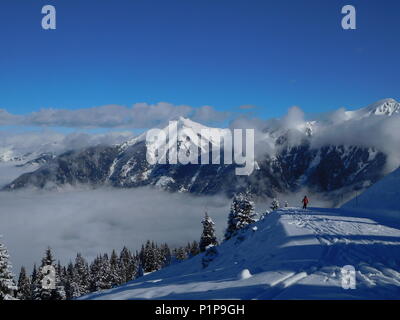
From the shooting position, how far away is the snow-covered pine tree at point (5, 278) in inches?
1061

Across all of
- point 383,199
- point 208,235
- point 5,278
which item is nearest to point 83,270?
point 208,235

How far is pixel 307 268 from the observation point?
14492 mm

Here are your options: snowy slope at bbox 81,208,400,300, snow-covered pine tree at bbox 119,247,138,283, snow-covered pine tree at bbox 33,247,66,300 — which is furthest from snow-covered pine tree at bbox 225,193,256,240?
snow-covered pine tree at bbox 119,247,138,283

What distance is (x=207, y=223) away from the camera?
53406mm

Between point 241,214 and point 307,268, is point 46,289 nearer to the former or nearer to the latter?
point 241,214

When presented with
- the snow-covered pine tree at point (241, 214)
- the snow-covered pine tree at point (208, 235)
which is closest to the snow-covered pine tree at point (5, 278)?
the snow-covered pine tree at point (241, 214)

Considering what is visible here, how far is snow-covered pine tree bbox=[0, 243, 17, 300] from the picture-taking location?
1061 inches

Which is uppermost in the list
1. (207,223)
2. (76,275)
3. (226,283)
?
(226,283)

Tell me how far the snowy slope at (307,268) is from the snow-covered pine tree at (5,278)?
13.5 meters

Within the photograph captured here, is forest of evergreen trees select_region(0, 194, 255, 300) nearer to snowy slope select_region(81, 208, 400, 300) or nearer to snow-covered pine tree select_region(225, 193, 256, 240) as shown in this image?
snow-covered pine tree select_region(225, 193, 256, 240)
